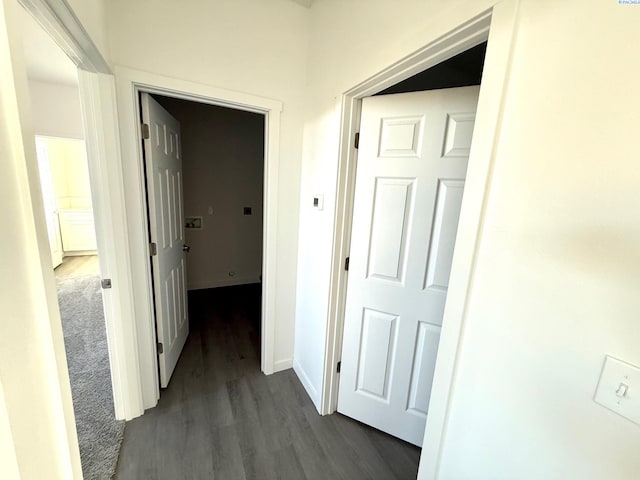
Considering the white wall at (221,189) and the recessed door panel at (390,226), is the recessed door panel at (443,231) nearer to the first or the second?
the recessed door panel at (390,226)

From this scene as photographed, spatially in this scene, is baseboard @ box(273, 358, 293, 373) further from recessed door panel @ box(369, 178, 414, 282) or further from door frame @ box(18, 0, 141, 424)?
recessed door panel @ box(369, 178, 414, 282)

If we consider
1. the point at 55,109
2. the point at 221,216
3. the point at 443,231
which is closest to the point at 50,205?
the point at 55,109

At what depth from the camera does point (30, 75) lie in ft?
9.69

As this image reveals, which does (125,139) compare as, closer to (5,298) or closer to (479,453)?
(5,298)

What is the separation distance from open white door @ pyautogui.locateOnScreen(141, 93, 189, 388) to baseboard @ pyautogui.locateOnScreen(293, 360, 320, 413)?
3.24 ft

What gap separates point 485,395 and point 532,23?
1.07 m

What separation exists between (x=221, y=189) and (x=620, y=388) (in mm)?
3904

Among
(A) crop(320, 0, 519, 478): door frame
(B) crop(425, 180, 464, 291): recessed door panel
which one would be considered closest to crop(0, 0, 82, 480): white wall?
(A) crop(320, 0, 519, 478): door frame

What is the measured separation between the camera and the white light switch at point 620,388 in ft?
1.79

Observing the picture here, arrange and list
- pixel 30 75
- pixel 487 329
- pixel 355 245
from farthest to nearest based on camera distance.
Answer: pixel 30 75, pixel 355 245, pixel 487 329

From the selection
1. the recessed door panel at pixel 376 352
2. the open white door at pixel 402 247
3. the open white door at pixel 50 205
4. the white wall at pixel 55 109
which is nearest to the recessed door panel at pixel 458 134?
the open white door at pixel 402 247

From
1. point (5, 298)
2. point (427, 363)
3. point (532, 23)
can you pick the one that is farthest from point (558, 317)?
point (5, 298)

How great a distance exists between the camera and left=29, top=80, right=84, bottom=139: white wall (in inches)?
126

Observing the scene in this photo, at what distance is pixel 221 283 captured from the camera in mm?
3965
